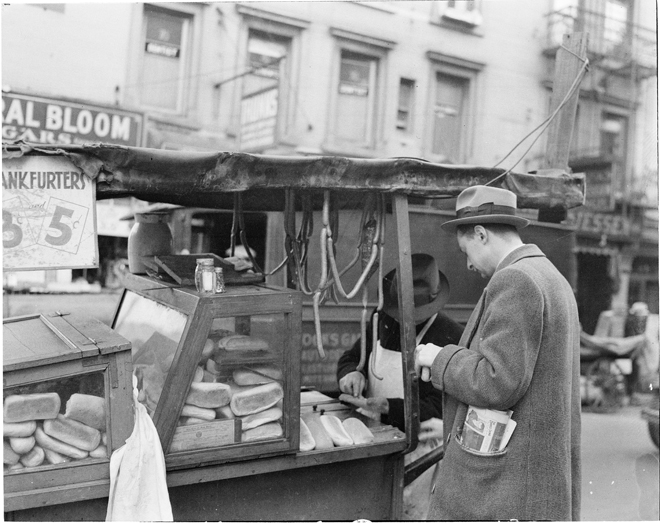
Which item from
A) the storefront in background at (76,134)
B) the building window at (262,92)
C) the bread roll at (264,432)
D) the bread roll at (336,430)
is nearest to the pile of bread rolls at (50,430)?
the bread roll at (264,432)

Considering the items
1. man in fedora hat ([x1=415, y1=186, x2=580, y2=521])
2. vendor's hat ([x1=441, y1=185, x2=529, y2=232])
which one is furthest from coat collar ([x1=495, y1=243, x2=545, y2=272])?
vendor's hat ([x1=441, y1=185, x2=529, y2=232])

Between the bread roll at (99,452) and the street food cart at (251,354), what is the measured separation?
15cm

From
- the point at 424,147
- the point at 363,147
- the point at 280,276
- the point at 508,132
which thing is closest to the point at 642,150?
the point at 508,132

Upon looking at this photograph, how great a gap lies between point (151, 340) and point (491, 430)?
162cm

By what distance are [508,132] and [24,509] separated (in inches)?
491

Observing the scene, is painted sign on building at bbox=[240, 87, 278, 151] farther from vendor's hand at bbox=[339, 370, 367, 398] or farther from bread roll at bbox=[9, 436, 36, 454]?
bread roll at bbox=[9, 436, 36, 454]

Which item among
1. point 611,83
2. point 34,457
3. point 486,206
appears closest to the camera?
point 34,457

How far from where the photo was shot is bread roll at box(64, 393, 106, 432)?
7.47ft

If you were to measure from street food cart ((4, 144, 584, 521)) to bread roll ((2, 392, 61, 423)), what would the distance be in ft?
1.03

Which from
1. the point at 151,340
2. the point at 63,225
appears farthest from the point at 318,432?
the point at 63,225

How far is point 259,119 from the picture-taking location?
892 centimetres

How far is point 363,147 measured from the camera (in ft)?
37.6

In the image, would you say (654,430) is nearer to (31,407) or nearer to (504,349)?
(504,349)

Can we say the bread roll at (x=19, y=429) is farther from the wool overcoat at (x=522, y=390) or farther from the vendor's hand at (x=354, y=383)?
the vendor's hand at (x=354, y=383)
